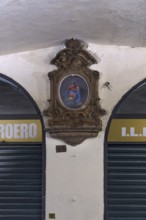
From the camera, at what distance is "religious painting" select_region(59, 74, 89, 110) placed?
15.3 feet

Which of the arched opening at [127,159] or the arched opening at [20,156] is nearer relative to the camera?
the arched opening at [127,159]

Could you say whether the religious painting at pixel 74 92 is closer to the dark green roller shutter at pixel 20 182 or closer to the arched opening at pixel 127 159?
the arched opening at pixel 127 159

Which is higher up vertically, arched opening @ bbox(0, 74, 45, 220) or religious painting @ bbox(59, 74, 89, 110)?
religious painting @ bbox(59, 74, 89, 110)

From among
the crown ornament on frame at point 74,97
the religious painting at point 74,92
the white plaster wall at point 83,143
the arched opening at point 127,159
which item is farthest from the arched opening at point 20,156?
the arched opening at point 127,159

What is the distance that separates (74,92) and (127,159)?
0.87m

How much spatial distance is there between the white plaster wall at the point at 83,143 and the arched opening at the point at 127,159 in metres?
0.08

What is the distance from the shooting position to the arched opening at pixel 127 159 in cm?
458

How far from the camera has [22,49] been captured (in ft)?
15.5

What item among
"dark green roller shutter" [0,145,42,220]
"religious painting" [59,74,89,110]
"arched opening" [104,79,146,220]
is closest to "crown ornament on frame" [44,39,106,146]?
"religious painting" [59,74,89,110]

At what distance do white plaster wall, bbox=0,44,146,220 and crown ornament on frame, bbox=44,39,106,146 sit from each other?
0.09 m

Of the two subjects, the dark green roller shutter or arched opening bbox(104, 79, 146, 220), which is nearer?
arched opening bbox(104, 79, 146, 220)

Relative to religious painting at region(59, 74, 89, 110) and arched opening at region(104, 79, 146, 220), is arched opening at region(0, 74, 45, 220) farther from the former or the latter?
arched opening at region(104, 79, 146, 220)

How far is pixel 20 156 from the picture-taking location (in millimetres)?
4742

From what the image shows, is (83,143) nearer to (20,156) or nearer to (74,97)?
(74,97)
